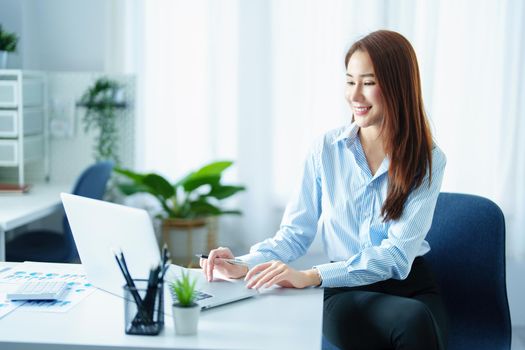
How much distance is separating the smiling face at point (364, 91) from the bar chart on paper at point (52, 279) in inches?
32.5

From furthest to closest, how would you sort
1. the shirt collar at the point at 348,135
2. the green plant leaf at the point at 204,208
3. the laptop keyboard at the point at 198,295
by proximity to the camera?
the green plant leaf at the point at 204,208
the shirt collar at the point at 348,135
the laptop keyboard at the point at 198,295

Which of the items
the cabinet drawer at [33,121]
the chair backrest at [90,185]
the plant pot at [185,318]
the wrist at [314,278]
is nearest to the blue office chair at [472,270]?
the wrist at [314,278]

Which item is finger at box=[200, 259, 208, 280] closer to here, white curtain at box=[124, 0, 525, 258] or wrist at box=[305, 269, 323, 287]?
wrist at box=[305, 269, 323, 287]

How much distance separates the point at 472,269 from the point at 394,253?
39cm

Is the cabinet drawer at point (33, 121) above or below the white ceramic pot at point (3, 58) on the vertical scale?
below

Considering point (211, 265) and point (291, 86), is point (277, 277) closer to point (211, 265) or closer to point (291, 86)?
point (211, 265)

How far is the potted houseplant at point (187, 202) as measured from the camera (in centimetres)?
344

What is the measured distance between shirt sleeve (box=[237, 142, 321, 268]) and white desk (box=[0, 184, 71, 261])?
3.66 feet

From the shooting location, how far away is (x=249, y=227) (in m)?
3.80

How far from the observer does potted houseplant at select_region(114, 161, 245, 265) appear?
3.44 meters

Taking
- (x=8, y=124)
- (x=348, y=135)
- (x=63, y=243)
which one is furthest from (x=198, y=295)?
(x=8, y=124)

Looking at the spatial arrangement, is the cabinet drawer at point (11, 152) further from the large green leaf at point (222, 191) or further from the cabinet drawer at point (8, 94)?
the large green leaf at point (222, 191)

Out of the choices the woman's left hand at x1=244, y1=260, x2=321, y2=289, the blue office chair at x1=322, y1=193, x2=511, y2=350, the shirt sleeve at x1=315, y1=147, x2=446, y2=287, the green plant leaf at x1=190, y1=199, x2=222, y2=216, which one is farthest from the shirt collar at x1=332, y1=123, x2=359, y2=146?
the green plant leaf at x1=190, y1=199, x2=222, y2=216

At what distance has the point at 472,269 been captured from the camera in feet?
6.85
